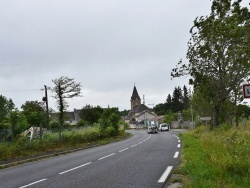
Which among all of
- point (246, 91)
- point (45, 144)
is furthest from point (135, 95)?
point (246, 91)

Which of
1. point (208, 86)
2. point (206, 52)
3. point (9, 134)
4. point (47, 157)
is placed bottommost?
point (47, 157)

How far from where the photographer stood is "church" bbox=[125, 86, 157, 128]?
133m

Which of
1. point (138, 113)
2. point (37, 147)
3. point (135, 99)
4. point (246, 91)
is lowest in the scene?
point (37, 147)

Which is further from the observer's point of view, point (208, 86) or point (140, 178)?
point (208, 86)

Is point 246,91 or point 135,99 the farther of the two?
point 135,99

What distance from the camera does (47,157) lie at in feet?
65.0

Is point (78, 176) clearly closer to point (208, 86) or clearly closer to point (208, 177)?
point (208, 177)

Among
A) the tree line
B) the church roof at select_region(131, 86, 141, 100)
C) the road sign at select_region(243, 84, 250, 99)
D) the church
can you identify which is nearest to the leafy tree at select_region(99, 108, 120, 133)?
the tree line

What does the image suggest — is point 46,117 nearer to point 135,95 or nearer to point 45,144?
point 45,144

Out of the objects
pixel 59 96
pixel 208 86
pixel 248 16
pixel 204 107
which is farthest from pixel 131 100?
pixel 248 16

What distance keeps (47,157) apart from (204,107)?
25996 mm

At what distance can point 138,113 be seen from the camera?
146 metres

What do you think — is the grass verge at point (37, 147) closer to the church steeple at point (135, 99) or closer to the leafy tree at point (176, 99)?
the leafy tree at point (176, 99)

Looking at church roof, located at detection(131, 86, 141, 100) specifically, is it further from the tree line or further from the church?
the tree line
